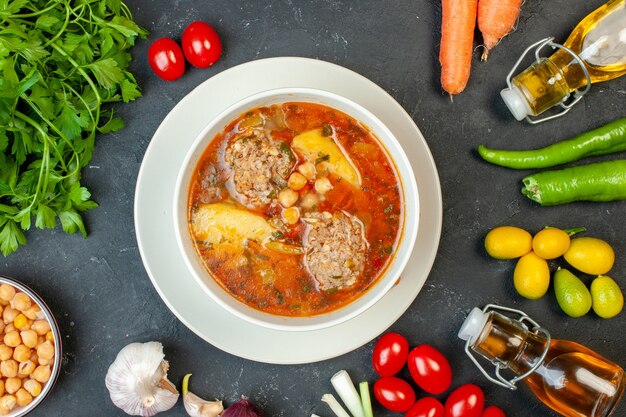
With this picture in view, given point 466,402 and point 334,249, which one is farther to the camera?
point 466,402

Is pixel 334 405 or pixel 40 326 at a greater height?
pixel 40 326

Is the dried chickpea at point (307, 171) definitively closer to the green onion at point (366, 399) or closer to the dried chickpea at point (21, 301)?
the green onion at point (366, 399)

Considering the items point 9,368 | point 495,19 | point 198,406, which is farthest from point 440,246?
point 9,368

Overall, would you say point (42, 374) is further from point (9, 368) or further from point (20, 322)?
point (20, 322)

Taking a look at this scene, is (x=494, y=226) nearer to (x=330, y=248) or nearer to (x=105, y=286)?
(x=330, y=248)

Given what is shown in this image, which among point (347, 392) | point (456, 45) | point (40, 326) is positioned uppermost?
point (456, 45)

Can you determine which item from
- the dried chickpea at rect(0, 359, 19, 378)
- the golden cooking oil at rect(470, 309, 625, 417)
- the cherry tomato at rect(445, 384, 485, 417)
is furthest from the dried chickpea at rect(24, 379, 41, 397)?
the golden cooking oil at rect(470, 309, 625, 417)
